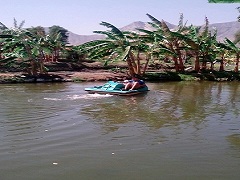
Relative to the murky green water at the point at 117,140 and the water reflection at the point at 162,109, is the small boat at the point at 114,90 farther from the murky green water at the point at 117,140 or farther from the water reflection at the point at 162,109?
the murky green water at the point at 117,140

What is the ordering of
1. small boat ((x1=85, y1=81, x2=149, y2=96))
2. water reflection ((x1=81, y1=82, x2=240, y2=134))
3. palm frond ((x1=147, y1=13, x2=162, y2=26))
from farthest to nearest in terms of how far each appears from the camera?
palm frond ((x1=147, y1=13, x2=162, y2=26)) → small boat ((x1=85, y1=81, x2=149, y2=96)) → water reflection ((x1=81, y1=82, x2=240, y2=134))

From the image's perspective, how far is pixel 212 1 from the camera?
41.2 ft

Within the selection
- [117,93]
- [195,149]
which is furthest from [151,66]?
[195,149]

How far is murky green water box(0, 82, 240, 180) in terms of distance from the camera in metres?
7.07

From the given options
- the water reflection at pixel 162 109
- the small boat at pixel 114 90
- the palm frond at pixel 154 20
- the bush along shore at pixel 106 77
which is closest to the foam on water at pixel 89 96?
the small boat at pixel 114 90

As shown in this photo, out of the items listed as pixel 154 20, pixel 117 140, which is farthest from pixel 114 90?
pixel 154 20

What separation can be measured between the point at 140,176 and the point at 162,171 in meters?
0.54

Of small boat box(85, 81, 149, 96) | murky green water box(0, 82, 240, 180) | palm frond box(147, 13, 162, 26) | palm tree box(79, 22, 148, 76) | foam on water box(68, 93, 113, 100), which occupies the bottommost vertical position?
murky green water box(0, 82, 240, 180)

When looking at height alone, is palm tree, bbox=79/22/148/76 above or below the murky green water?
above

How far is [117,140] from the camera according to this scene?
9297 millimetres

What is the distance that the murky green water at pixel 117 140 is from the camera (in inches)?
278

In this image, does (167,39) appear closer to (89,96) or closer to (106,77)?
(106,77)

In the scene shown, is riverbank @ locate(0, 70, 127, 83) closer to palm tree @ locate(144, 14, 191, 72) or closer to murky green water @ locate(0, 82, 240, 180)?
palm tree @ locate(144, 14, 191, 72)

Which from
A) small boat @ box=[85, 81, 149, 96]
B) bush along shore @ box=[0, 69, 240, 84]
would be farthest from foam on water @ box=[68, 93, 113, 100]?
bush along shore @ box=[0, 69, 240, 84]
